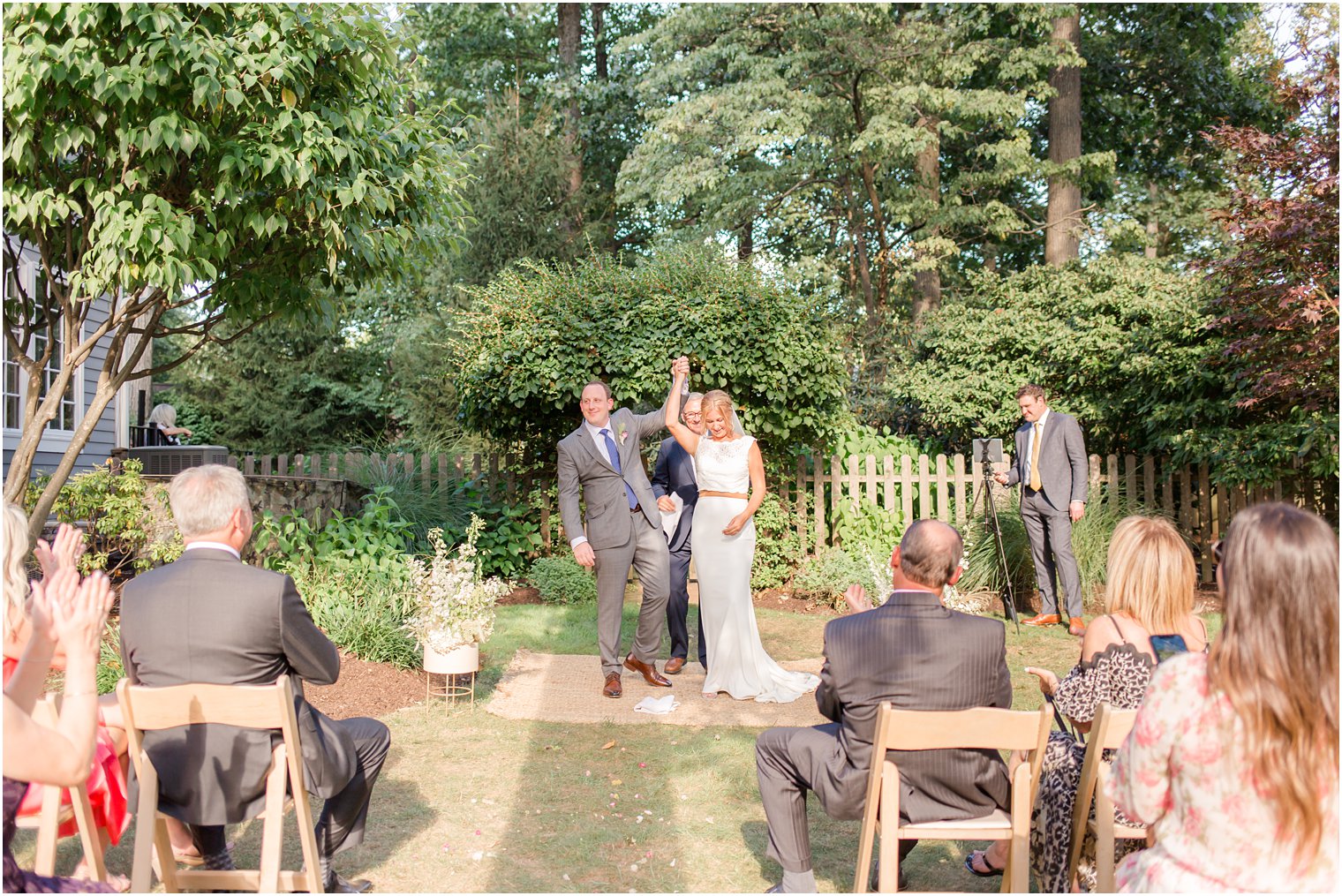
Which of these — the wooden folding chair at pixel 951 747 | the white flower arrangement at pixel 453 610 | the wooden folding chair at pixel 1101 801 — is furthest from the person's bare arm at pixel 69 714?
the white flower arrangement at pixel 453 610

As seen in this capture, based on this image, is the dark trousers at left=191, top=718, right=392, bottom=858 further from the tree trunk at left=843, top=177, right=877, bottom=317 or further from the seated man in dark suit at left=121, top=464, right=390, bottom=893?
the tree trunk at left=843, top=177, right=877, bottom=317

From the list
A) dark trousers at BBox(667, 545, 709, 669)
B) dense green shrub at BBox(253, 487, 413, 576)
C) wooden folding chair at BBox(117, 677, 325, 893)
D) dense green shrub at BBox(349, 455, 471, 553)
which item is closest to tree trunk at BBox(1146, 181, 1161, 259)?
dense green shrub at BBox(349, 455, 471, 553)

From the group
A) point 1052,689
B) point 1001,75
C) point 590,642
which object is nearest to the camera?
point 1052,689

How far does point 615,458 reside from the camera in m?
6.70

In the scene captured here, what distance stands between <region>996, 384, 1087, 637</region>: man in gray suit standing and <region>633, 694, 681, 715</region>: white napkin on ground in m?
4.17

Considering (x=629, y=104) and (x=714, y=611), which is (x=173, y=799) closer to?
(x=714, y=611)

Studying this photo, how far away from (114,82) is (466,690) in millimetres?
3990

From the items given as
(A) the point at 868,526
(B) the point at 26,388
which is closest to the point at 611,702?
(A) the point at 868,526

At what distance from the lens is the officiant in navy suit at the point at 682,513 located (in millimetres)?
7258

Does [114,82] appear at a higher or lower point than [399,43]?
lower

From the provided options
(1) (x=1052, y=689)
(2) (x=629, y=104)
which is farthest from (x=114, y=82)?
(2) (x=629, y=104)

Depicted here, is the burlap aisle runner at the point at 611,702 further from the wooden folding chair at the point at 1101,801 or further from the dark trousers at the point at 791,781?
the wooden folding chair at the point at 1101,801

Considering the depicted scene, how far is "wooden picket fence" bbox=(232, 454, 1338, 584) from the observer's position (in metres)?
10.8

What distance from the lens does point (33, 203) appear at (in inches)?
215
